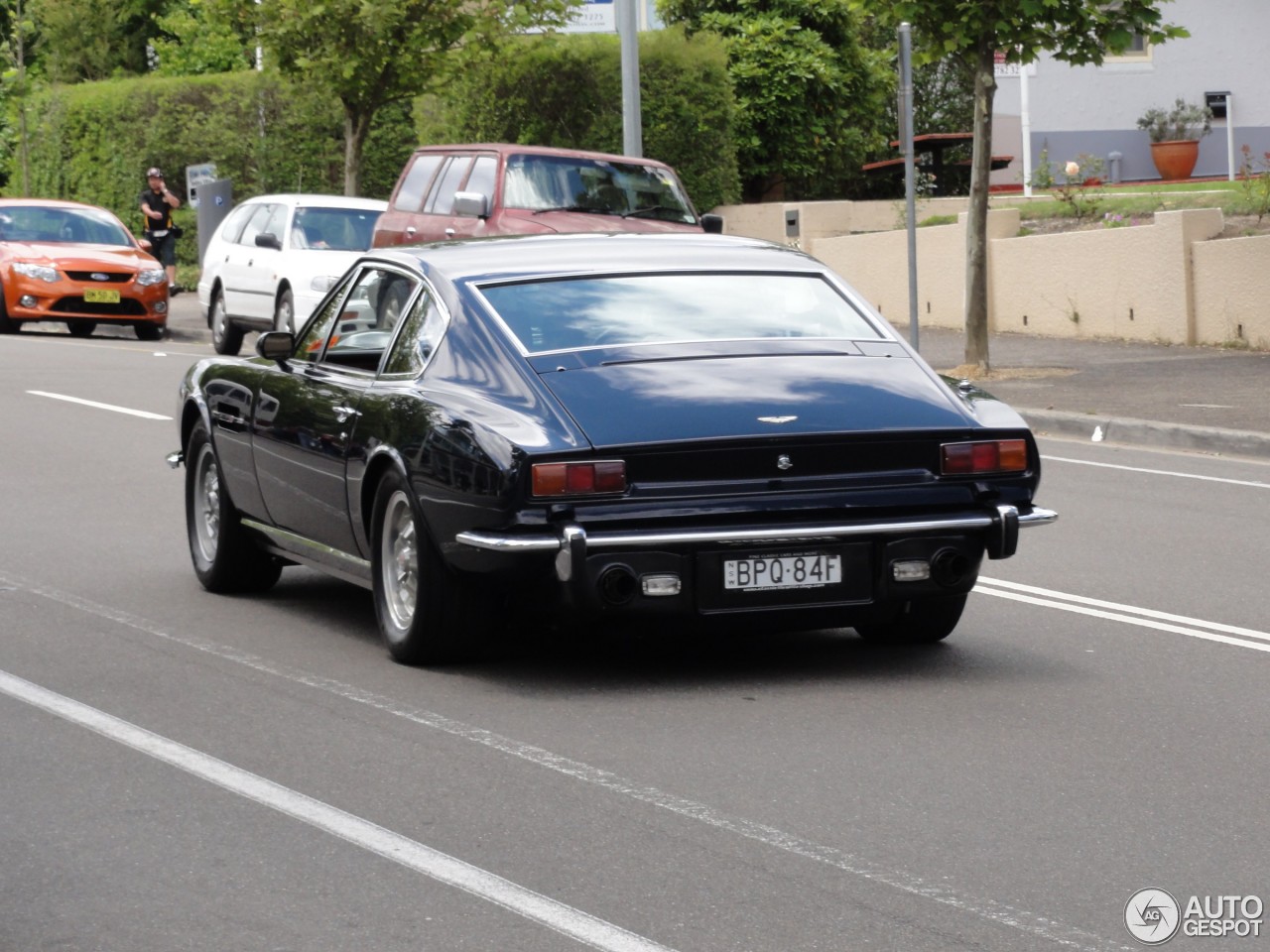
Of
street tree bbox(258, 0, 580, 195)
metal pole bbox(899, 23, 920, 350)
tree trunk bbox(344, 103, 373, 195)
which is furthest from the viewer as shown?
tree trunk bbox(344, 103, 373, 195)

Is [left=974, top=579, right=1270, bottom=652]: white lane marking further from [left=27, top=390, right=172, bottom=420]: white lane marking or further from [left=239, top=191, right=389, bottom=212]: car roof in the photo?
[left=239, top=191, right=389, bottom=212]: car roof

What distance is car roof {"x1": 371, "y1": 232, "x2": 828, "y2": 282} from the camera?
8.12 metres

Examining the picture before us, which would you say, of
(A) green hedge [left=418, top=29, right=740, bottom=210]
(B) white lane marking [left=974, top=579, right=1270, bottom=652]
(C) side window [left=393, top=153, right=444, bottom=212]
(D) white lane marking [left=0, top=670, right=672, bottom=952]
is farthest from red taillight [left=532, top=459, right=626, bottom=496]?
(A) green hedge [left=418, top=29, right=740, bottom=210]

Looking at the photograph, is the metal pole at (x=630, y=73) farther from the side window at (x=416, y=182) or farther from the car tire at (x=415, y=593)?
the car tire at (x=415, y=593)

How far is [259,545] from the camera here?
9242 mm

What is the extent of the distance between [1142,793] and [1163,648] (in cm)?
223

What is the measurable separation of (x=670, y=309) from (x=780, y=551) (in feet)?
3.77

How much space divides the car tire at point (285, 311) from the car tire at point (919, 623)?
1460cm

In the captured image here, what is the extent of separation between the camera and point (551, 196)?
19703 mm

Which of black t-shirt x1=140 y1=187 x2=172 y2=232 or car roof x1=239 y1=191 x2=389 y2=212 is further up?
black t-shirt x1=140 y1=187 x2=172 y2=232

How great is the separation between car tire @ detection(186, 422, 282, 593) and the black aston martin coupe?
96 cm

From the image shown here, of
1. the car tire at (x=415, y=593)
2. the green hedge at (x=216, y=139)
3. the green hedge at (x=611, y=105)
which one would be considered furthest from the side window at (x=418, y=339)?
the green hedge at (x=216, y=139)

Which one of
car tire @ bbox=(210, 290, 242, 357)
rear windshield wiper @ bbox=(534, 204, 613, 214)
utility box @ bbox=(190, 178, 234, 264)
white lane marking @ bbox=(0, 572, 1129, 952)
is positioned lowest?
white lane marking @ bbox=(0, 572, 1129, 952)

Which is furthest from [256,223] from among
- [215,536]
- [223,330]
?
[215,536]
